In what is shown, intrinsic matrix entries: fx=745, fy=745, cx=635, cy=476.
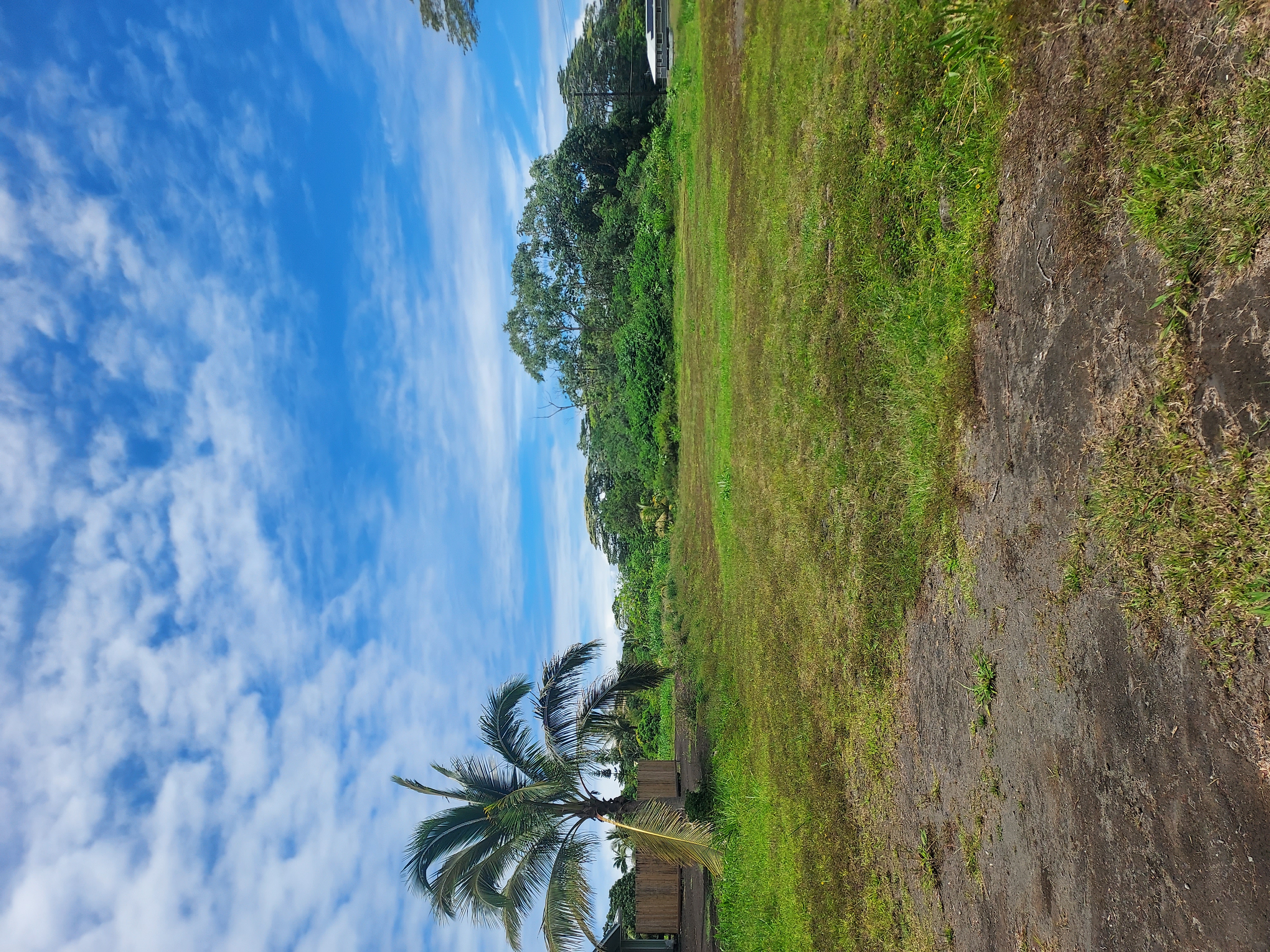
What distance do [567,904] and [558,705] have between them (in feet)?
8.54

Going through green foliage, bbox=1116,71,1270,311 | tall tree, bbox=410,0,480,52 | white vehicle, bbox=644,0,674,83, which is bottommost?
green foliage, bbox=1116,71,1270,311

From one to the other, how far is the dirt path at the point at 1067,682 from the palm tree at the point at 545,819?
4.41 meters

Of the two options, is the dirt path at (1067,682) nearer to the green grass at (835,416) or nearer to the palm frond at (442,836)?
the green grass at (835,416)

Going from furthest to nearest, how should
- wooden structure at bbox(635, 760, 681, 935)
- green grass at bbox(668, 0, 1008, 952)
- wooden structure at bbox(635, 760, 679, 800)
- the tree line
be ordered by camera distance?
1. the tree line
2. wooden structure at bbox(635, 760, 679, 800)
3. wooden structure at bbox(635, 760, 681, 935)
4. green grass at bbox(668, 0, 1008, 952)

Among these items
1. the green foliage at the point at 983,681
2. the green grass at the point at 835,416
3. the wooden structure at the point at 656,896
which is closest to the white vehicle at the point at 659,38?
the green grass at the point at 835,416

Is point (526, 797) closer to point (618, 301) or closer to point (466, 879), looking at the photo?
point (466, 879)

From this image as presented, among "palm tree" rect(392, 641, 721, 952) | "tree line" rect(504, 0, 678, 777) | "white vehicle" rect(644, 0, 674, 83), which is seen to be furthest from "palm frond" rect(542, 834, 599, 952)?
"white vehicle" rect(644, 0, 674, 83)

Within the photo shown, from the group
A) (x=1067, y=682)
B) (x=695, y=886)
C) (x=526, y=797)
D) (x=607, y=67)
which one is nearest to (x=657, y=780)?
(x=695, y=886)

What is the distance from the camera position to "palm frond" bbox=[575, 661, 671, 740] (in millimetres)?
11102

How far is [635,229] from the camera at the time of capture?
73.6 ft

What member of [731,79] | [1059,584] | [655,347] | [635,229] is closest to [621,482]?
[655,347]

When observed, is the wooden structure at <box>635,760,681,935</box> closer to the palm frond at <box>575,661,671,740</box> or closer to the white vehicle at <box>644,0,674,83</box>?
the palm frond at <box>575,661,671,740</box>

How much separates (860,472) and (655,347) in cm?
1138

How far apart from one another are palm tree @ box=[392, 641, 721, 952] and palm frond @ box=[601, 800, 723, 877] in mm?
14
